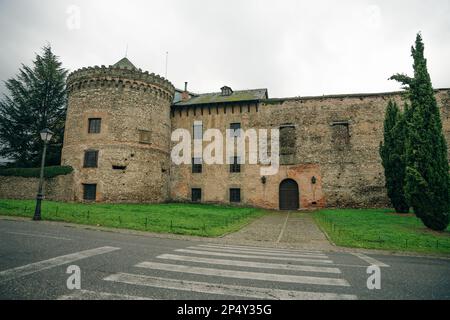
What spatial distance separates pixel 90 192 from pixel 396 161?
79.3 ft

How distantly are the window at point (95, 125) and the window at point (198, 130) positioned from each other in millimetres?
8878

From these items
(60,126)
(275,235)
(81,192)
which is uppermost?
(60,126)

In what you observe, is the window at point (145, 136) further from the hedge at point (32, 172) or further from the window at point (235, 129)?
the window at point (235, 129)

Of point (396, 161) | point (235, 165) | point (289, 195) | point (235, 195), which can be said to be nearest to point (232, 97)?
point (235, 165)

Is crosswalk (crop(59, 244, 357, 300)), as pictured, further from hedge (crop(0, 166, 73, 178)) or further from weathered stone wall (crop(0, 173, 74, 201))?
hedge (crop(0, 166, 73, 178))

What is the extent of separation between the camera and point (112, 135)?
22.4m

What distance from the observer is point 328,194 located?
23.2 meters

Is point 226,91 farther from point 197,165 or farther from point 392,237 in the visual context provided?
point 392,237

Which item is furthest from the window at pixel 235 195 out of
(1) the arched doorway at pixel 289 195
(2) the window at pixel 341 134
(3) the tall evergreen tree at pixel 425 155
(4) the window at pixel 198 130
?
(3) the tall evergreen tree at pixel 425 155

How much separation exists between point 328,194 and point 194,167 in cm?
1304

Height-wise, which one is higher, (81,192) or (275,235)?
(81,192)

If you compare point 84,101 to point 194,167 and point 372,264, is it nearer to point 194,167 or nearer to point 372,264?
point 194,167

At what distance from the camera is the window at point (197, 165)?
85.7 feet
